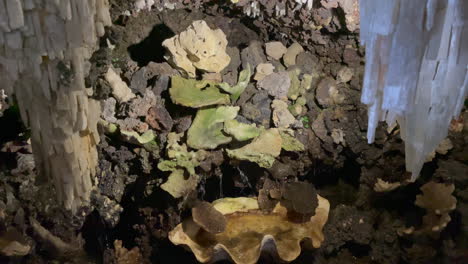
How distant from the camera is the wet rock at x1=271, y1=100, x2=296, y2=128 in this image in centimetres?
252

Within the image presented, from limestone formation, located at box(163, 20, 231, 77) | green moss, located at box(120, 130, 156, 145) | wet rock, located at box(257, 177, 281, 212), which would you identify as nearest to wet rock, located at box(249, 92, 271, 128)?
limestone formation, located at box(163, 20, 231, 77)

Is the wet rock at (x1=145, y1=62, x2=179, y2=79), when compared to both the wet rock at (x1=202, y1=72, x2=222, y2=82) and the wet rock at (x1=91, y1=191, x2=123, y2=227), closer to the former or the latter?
the wet rock at (x1=202, y1=72, x2=222, y2=82)

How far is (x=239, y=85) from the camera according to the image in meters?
2.48

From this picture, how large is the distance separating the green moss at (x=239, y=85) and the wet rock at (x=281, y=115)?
0.68ft

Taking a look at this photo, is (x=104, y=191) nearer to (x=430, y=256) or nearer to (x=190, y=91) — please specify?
(x=190, y=91)

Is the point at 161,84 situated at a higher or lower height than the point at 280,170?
higher

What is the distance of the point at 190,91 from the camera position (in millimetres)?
2395

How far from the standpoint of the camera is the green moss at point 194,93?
2342mm

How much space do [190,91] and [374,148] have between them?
117cm

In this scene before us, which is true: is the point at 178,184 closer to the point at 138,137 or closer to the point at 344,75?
the point at 138,137

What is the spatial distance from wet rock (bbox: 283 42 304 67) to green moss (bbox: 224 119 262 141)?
48 cm

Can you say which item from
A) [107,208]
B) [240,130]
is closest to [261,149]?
[240,130]

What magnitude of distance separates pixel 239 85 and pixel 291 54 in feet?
1.30

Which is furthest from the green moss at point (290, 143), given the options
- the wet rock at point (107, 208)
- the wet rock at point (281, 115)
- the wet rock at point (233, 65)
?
the wet rock at point (107, 208)
